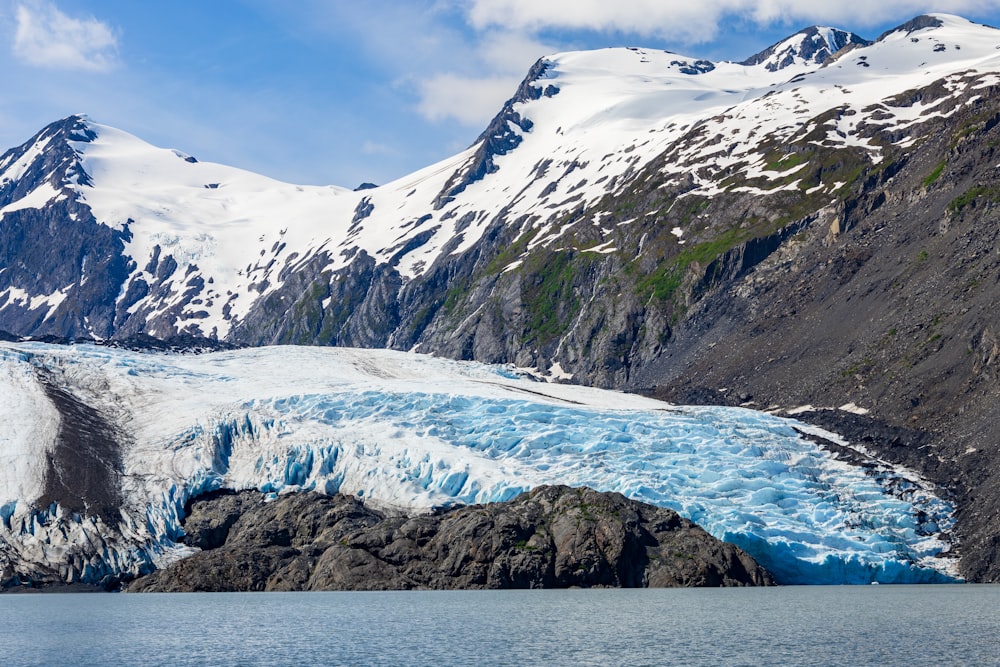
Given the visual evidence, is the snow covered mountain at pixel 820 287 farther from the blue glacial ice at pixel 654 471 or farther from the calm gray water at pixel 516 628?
the calm gray water at pixel 516 628

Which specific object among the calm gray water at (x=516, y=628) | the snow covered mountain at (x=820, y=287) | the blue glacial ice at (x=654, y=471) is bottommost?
the calm gray water at (x=516, y=628)

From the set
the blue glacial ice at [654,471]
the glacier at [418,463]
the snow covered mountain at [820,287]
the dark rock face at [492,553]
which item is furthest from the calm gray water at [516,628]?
the snow covered mountain at [820,287]

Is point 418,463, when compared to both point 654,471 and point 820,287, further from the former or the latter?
point 820,287

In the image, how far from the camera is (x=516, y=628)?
48.4 m

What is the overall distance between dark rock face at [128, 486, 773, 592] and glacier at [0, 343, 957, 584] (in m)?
3.58

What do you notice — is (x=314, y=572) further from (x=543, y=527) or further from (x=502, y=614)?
(x=502, y=614)

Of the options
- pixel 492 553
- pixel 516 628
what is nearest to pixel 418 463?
pixel 492 553

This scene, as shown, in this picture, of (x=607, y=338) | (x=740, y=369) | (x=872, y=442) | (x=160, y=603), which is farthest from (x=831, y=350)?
(x=160, y=603)

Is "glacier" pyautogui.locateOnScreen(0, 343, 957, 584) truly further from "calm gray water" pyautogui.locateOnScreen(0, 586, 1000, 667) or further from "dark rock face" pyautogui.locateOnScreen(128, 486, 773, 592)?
"calm gray water" pyautogui.locateOnScreen(0, 586, 1000, 667)

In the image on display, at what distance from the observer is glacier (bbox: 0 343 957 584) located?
7406cm

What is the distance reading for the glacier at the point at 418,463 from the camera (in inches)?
2916

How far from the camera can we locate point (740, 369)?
125 metres

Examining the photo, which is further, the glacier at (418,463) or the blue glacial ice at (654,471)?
the blue glacial ice at (654,471)

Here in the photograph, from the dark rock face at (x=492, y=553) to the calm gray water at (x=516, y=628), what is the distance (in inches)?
115
